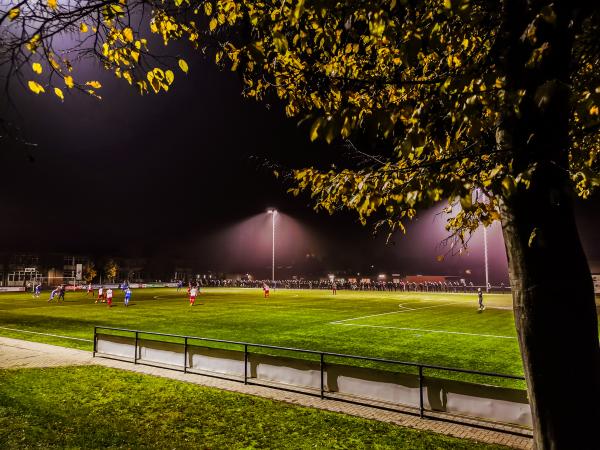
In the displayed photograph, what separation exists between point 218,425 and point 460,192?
6.88 meters

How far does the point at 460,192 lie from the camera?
3.73 metres

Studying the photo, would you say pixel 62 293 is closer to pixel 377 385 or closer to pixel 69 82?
pixel 377 385

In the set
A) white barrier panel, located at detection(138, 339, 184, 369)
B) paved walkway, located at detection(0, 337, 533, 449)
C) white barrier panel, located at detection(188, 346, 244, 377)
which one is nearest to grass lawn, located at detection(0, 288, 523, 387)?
paved walkway, located at detection(0, 337, 533, 449)

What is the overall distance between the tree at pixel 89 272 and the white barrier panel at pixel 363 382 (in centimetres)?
11106

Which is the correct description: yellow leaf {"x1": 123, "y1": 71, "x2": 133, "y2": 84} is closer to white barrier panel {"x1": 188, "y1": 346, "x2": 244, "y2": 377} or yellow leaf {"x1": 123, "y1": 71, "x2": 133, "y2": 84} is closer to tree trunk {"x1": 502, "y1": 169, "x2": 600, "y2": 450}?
tree trunk {"x1": 502, "y1": 169, "x2": 600, "y2": 450}

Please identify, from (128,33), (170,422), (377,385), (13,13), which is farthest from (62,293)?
(13,13)

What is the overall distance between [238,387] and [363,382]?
331 cm

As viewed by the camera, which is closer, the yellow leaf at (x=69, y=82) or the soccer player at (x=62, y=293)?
the yellow leaf at (x=69, y=82)

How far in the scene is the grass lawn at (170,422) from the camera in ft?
24.6

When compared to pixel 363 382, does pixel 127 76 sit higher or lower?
higher

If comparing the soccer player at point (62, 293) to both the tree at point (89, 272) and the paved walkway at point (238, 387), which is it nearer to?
the paved walkway at point (238, 387)

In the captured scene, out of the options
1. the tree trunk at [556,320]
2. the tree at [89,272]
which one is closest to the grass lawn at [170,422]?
the tree trunk at [556,320]

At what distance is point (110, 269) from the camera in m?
118

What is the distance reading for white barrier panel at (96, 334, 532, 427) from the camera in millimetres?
8406
